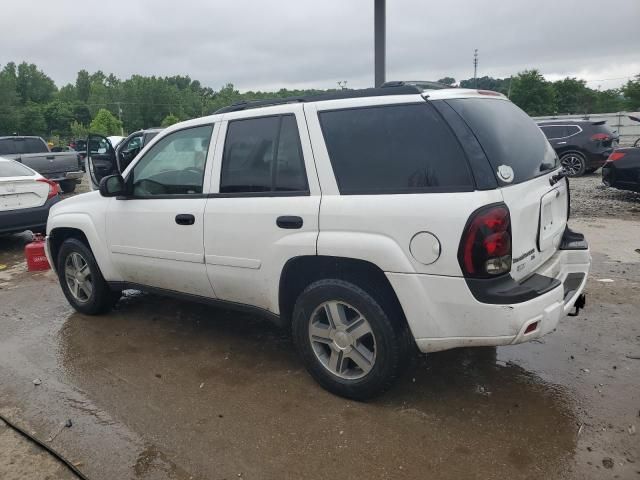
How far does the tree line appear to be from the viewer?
198 feet

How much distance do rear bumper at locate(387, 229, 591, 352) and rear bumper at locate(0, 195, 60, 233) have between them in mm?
6937

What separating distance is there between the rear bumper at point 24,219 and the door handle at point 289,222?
19.9 ft

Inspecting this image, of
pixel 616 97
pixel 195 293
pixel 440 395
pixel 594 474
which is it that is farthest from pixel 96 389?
pixel 616 97

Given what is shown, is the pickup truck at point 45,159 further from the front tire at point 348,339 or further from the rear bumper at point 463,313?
the rear bumper at point 463,313

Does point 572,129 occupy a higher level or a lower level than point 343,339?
higher

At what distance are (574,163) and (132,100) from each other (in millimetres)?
105784

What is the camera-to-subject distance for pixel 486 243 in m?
2.62

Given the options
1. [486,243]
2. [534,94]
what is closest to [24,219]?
[486,243]

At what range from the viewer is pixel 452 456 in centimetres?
271

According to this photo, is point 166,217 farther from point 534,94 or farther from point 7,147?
point 534,94

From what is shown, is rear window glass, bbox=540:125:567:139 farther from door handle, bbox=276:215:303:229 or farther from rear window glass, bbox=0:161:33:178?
door handle, bbox=276:215:303:229

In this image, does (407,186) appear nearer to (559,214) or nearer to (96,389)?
(559,214)

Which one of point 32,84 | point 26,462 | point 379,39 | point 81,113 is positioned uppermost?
point 32,84

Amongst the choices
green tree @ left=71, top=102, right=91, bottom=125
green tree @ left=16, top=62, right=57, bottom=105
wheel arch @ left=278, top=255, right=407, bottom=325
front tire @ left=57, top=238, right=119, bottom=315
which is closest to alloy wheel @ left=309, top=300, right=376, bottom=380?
wheel arch @ left=278, top=255, right=407, bottom=325
